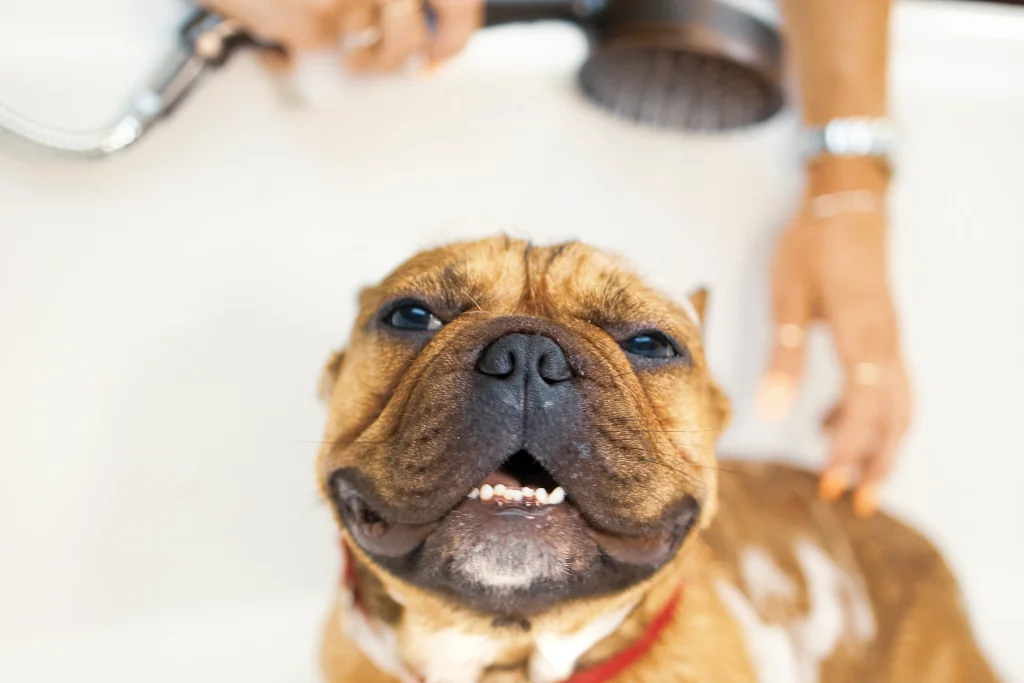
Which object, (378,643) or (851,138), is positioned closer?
(378,643)

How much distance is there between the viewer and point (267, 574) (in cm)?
179

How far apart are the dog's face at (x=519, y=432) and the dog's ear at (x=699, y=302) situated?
143mm

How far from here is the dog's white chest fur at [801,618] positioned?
4.20 ft

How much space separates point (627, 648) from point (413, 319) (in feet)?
1.78

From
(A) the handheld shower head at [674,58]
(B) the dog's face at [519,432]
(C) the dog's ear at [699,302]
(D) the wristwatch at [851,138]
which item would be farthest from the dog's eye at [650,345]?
(D) the wristwatch at [851,138]

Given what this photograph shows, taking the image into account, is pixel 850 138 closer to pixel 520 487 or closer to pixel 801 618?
pixel 801 618

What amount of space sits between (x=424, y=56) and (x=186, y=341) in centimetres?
76

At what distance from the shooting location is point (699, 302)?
4.25 ft

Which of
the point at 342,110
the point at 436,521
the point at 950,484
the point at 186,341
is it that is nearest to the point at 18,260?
the point at 186,341

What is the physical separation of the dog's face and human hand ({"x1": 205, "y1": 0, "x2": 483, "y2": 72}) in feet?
2.06

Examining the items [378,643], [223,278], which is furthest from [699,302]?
[223,278]

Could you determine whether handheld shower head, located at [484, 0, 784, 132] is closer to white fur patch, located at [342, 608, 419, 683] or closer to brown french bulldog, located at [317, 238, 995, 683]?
brown french bulldog, located at [317, 238, 995, 683]

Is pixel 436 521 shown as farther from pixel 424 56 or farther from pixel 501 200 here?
pixel 424 56

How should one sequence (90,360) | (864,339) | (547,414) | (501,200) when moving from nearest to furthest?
(547,414), (501,200), (90,360), (864,339)
